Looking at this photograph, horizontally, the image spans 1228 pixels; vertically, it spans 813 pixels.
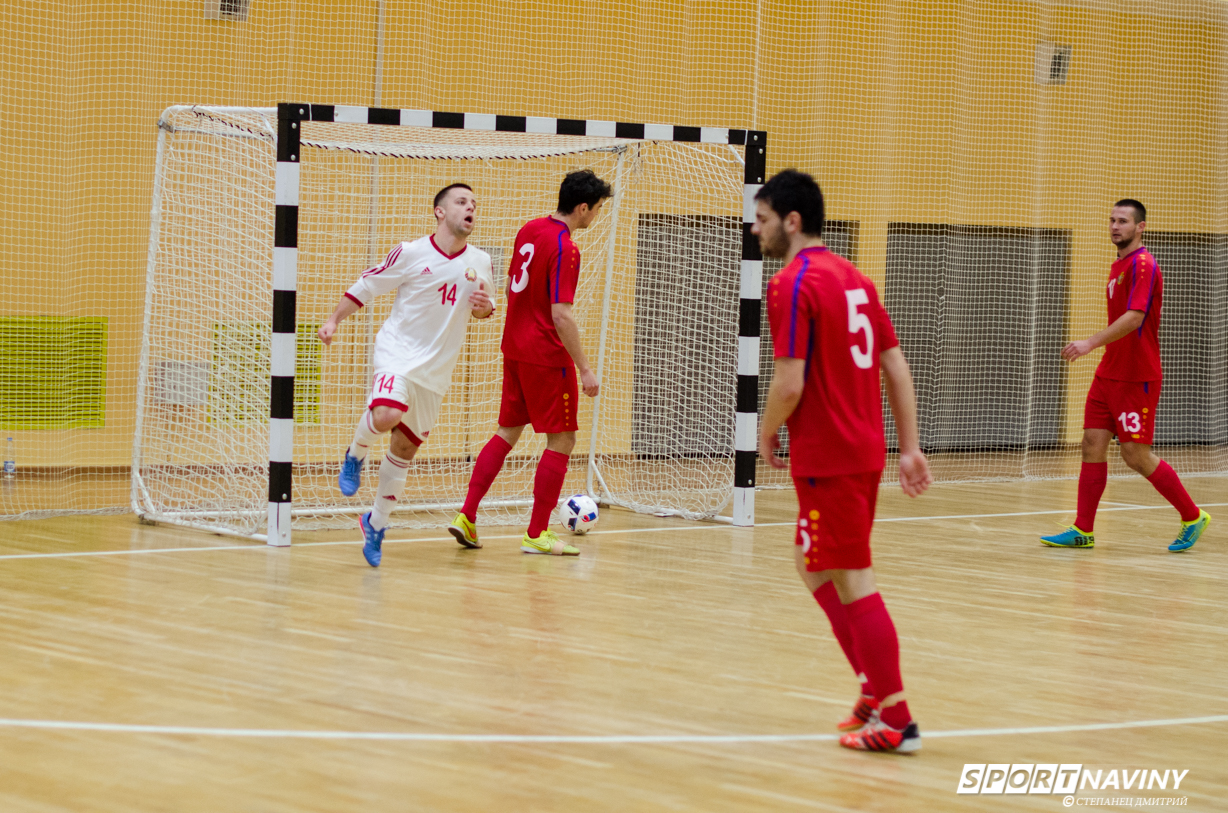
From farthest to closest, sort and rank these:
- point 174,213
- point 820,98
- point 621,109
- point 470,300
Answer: point 820,98 < point 621,109 < point 174,213 < point 470,300

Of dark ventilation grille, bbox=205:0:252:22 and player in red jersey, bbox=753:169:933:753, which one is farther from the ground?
dark ventilation grille, bbox=205:0:252:22

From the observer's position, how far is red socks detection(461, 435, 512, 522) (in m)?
7.52

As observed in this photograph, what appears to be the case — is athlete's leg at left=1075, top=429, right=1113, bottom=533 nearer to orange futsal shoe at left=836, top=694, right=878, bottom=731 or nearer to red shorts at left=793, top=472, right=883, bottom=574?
orange futsal shoe at left=836, top=694, right=878, bottom=731

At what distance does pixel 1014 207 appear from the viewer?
14.5m

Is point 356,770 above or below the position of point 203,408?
below

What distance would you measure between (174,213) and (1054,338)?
32.8 ft

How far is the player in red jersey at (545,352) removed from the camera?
7.21 metres

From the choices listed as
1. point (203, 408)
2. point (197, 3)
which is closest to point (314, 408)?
point (203, 408)

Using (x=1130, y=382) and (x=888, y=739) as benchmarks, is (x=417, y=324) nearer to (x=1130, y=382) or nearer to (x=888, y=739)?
(x=888, y=739)

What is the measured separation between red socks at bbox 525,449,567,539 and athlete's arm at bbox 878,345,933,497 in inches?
135

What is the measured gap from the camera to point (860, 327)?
13.1 ft

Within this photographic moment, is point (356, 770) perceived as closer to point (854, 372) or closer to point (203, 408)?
point (854, 372)

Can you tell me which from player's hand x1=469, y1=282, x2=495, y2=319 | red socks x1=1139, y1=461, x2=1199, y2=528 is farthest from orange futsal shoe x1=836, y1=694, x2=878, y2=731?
red socks x1=1139, y1=461, x2=1199, y2=528

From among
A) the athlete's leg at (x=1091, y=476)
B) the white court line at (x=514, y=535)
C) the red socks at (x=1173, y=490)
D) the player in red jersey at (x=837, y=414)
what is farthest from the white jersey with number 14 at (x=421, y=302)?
the red socks at (x=1173, y=490)
